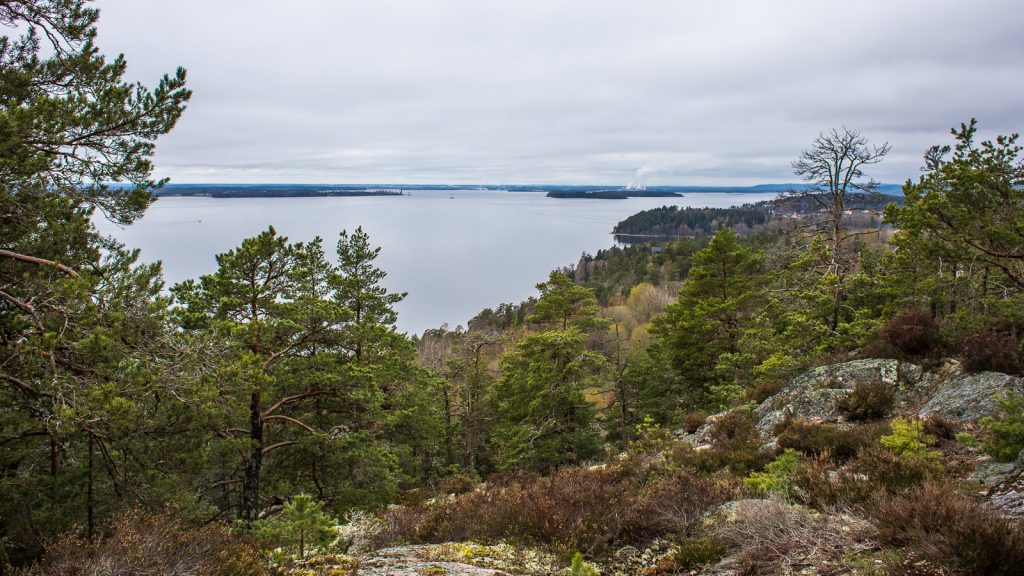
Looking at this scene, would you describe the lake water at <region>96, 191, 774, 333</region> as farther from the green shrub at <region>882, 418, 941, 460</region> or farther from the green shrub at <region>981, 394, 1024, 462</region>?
the green shrub at <region>981, 394, 1024, 462</region>

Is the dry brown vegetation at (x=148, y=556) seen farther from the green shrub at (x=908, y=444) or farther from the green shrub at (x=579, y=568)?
the green shrub at (x=908, y=444)

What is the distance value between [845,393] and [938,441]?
7.96ft

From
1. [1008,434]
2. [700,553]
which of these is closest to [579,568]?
[700,553]

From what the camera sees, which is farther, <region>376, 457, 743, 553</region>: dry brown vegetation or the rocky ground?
<region>376, 457, 743, 553</region>: dry brown vegetation

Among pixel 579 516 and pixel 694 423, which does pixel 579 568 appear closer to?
pixel 579 516

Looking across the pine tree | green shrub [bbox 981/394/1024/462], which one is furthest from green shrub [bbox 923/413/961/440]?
the pine tree

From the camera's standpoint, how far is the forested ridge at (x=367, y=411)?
14.3 feet

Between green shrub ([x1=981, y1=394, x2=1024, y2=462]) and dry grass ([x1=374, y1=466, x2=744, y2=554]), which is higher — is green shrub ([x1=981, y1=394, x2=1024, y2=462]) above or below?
above

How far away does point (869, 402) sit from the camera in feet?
25.9

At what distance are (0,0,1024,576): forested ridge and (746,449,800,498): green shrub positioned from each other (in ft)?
0.10

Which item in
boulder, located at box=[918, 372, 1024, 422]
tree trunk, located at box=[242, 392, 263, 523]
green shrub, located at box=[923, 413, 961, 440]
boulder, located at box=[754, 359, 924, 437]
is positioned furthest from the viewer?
tree trunk, located at box=[242, 392, 263, 523]

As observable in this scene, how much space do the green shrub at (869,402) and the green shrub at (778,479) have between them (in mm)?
2721

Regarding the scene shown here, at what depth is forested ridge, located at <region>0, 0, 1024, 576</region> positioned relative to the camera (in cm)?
435

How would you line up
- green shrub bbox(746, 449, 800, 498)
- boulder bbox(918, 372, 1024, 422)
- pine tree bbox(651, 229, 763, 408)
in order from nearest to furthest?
green shrub bbox(746, 449, 800, 498) < boulder bbox(918, 372, 1024, 422) < pine tree bbox(651, 229, 763, 408)
